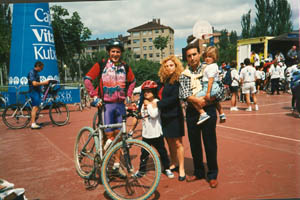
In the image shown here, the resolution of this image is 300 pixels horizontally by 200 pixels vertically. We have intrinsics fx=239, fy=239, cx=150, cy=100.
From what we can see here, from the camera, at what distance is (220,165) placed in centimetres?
409

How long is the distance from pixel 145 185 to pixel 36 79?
5.92 m

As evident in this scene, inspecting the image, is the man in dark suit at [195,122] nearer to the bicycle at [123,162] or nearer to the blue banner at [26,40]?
the bicycle at [123,162]

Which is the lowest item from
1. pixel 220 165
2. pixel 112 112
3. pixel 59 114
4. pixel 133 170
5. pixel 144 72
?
pixel 220 165

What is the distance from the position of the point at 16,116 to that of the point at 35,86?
1265 mm

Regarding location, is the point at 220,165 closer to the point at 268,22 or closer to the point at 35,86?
the point at 35,86

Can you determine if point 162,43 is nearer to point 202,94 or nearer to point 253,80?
point 253,80

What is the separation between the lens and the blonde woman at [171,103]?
11.4 feet

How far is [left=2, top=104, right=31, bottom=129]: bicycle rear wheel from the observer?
25.8 ft

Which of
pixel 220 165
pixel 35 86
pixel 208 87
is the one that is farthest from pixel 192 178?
pixel 35 86

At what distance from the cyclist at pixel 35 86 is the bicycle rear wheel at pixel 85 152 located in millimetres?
4602

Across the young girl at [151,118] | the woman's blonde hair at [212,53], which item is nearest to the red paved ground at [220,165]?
the young girl at [151,118]

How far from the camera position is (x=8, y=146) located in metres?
5.89

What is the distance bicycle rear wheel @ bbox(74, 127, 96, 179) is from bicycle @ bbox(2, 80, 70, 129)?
469 cm

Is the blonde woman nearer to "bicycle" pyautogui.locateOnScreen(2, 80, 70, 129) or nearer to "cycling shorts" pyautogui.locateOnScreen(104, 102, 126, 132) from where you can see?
"cycling shorts" pyautogui.locateOnScreen(104, 102, 126, 132)
